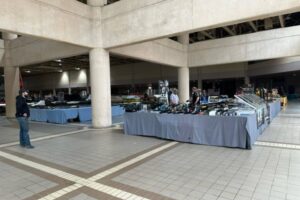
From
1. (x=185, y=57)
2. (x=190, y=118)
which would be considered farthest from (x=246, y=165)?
(x=185, y=57)

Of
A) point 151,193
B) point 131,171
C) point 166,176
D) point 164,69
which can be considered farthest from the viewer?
point 164,69

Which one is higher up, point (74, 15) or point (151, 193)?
point (74, 15)

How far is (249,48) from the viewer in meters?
13.2

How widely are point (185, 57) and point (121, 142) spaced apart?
409 inches

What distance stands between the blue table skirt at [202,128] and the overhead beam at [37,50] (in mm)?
4598

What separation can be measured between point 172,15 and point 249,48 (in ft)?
25.5

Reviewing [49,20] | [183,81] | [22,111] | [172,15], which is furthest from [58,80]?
[172,15]

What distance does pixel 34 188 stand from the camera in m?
3.62

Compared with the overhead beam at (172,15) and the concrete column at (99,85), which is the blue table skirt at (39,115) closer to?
the concrete column at (99,85)

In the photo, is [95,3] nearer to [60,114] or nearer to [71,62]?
[60,114]

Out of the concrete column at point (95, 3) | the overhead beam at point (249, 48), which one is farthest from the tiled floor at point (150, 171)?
the overhead beam at point (249, 48)

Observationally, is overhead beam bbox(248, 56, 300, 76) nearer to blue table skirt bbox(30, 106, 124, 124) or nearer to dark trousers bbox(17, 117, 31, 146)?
blue table skirt bbox(30, 106, 124, 124)

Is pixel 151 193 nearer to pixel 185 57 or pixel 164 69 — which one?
pixel 185 57

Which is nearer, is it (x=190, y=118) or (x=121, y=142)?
(x=190, y=118)
